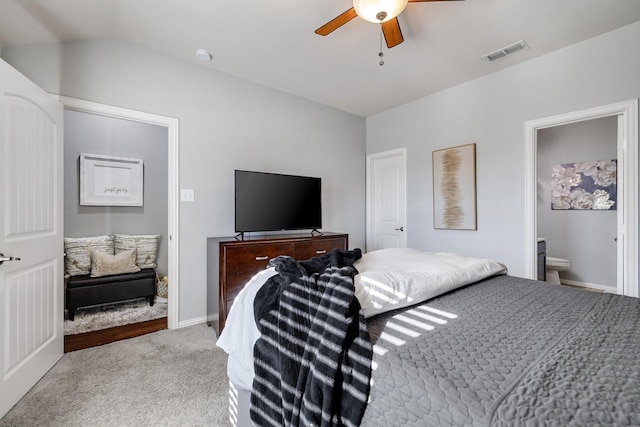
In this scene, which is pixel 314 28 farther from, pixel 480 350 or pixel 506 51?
pixel 480 350

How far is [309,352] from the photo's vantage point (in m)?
0.94

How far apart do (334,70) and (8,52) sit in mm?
2690

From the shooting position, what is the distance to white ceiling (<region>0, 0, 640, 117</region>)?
207 cm

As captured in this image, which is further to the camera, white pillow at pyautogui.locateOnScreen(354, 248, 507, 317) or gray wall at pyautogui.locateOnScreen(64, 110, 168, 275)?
gray wall at pyautogui.locateOnScreen(64, 110, 168, 275)

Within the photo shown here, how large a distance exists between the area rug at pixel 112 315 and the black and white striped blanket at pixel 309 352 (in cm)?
270

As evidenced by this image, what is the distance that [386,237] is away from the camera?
423 cm

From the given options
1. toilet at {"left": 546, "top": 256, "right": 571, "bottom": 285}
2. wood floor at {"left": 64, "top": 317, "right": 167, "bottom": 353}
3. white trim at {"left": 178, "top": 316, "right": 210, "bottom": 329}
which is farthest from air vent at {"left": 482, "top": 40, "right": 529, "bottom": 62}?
wood floor at {"left": 64, "top": 317, "right": 167, "bottom": 353}

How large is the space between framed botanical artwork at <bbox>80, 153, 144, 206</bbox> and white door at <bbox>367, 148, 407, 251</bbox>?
341 centimetres

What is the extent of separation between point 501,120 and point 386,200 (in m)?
1.72

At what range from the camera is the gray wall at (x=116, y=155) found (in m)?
3.64

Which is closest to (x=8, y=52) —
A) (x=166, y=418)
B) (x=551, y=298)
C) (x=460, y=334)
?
(x=166, y=418)

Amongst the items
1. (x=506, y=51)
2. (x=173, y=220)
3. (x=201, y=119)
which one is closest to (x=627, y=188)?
(x=506, y=51)

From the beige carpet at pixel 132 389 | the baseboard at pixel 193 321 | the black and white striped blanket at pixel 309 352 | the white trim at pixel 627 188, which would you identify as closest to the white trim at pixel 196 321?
the baseboard at pixel 193 321

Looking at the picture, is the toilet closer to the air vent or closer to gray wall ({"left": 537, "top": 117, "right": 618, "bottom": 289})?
gray wall ({"left": 537, "top": 117, "right": 618, "bottom": 289})
